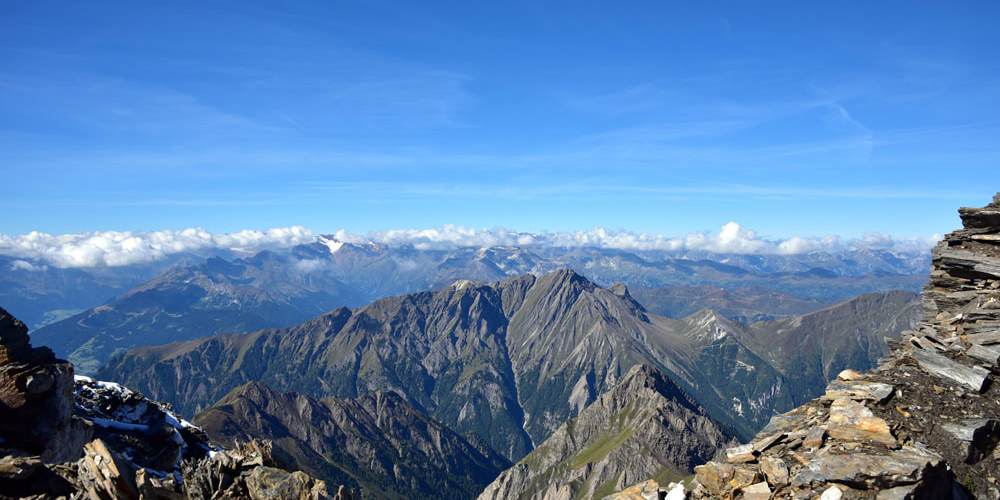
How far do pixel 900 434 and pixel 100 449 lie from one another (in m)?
35.5

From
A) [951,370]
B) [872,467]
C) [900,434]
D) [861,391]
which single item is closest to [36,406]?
[872,467]

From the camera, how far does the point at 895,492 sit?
1984cm

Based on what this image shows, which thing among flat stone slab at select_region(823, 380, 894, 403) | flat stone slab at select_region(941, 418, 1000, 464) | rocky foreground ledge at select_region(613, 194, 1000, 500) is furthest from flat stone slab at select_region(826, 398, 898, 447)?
flat stone slab at select_region(941, 418, 1000, 464)

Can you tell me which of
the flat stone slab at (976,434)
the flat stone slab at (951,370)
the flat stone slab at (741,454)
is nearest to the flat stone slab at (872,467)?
the flat stone slab at (741,454)

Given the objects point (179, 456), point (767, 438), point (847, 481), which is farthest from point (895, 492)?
point (179, 456)

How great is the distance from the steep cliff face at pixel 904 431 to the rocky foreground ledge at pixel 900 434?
0.14 feet

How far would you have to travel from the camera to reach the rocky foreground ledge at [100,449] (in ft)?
76.7

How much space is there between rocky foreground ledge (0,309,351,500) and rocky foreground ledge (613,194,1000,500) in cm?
1899

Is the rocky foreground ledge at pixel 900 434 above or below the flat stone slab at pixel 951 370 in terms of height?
below

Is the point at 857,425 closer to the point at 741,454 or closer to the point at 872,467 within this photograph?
the point at 872,467

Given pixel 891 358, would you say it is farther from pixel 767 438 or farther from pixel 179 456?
pixel 179 456

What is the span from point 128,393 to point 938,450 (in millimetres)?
78549

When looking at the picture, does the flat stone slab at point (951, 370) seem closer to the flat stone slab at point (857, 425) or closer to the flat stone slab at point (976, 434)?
the flat stone slab at point (976, 434)

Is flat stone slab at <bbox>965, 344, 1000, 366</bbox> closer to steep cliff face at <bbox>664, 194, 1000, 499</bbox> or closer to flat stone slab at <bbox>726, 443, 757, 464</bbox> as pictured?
steep cliff face at <bbox>664, 194, 1000, 499</bbox>
